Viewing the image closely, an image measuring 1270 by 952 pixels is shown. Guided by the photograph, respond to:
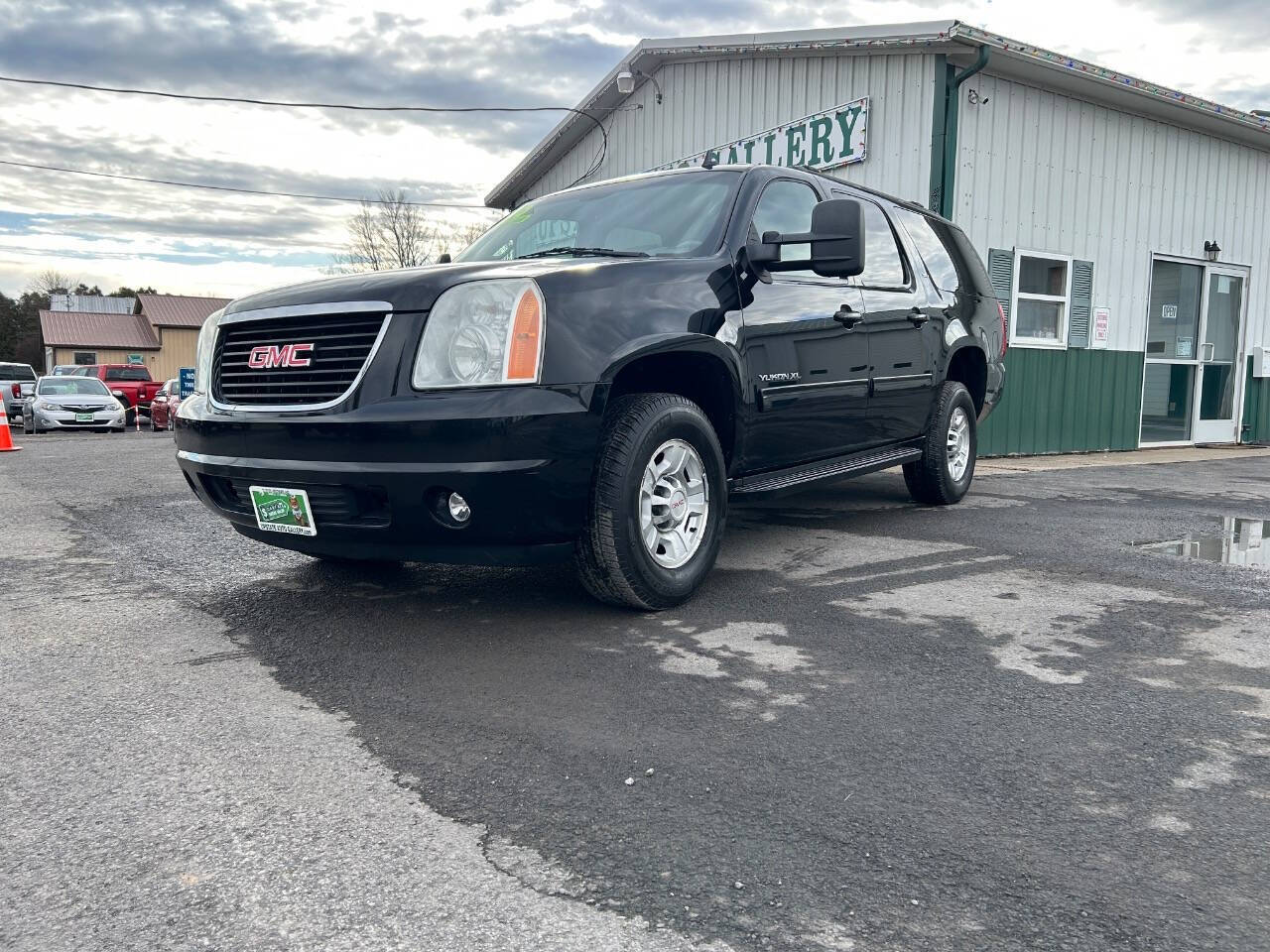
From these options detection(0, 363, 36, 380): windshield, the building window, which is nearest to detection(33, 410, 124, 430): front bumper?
detection(0, 363, 36, 380): windshield

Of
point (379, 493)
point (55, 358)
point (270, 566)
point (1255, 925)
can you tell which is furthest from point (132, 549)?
point (55, 358)

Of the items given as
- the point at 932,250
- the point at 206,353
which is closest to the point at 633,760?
the point at 206,353

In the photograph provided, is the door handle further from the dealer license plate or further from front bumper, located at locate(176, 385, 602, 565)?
the dealer license plate

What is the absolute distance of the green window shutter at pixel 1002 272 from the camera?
10.7 metres

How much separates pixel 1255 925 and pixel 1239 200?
13.9 meters

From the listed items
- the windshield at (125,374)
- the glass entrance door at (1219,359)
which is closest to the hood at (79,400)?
the windshield at (125,374)

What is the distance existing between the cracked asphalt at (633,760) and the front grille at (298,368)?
87cm

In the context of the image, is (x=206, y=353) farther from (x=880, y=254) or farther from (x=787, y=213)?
(x=880, y=254)

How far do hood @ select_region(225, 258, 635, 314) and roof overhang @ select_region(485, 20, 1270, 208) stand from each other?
22.8ft

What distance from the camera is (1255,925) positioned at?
6.20 feet

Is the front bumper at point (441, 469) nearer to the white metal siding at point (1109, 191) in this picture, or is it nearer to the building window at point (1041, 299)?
the white metal siding at point (1109, 191)

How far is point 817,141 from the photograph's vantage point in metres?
11.4

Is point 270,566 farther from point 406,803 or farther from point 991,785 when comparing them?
point 991,785

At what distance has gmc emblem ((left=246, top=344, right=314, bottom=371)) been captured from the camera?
12.3ft
